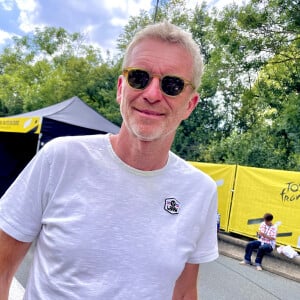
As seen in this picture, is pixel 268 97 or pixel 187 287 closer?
pixel 187 287

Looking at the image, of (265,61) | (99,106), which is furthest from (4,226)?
(99,106)

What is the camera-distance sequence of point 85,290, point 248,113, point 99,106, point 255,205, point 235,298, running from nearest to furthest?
point 85,290 < point 235,298 < point 255,205 < point 248,113 < point 99,106

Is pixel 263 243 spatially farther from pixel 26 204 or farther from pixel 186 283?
pixel 26 204

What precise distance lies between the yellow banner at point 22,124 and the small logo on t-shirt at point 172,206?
619cm

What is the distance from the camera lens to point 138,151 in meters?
1.36

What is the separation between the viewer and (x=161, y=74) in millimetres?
1377

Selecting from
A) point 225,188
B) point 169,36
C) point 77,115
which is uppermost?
point 169,36

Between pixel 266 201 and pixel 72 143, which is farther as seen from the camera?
pixel 266 201

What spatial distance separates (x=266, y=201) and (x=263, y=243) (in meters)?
1.07

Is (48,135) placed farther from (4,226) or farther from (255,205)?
(4,226)

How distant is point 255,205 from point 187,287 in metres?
7.34

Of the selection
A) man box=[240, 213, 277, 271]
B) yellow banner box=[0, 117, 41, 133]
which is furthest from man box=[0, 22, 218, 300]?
man box=[240, 213, 277, 271]

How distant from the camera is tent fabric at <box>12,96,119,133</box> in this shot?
7604mm

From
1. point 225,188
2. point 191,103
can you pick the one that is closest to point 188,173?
point 191,103
